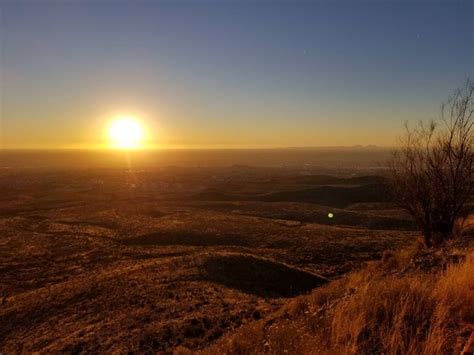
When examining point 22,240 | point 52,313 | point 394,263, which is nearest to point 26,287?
point 52,313

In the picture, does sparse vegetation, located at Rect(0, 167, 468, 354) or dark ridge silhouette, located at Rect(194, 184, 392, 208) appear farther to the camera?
dark ridge silhouette, located at Rect(194, 184, 392, 208)

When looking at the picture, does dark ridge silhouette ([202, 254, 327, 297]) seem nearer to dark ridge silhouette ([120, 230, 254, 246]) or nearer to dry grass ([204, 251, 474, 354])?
dry grass ([204, 251, 474, 354])

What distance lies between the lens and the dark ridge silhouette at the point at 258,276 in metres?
17.4

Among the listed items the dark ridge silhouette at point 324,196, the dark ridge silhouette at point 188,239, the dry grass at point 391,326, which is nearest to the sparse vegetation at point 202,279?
the dry grass at point 391,326

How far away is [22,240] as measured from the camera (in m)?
37.1

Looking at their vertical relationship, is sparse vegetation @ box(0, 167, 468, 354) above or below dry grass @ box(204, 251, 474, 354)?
below

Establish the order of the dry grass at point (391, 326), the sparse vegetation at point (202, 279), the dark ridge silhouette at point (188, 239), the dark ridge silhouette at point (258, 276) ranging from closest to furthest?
the dry grass at point (391, 326) < the sparse vegetation at point (202, 279) < the dark ridge silhouette at point (258, 276) < the dark ridge silhouette at point (188, 239)

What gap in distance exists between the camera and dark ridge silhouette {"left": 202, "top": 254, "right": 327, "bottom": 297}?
17.4 meters

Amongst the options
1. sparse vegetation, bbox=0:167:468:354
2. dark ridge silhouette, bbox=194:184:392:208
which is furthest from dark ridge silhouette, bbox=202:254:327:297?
dark ridge silhouette, bbox=194:184:392:208

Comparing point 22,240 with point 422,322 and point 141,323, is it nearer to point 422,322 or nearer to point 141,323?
point 141,323

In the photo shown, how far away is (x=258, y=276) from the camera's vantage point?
19109 millimetres

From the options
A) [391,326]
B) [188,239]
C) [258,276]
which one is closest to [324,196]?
[188,239]

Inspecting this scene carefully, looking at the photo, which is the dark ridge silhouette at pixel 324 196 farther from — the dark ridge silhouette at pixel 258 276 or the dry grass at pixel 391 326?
the dry grass at pixel 391 326

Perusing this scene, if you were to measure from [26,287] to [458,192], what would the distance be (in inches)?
937
